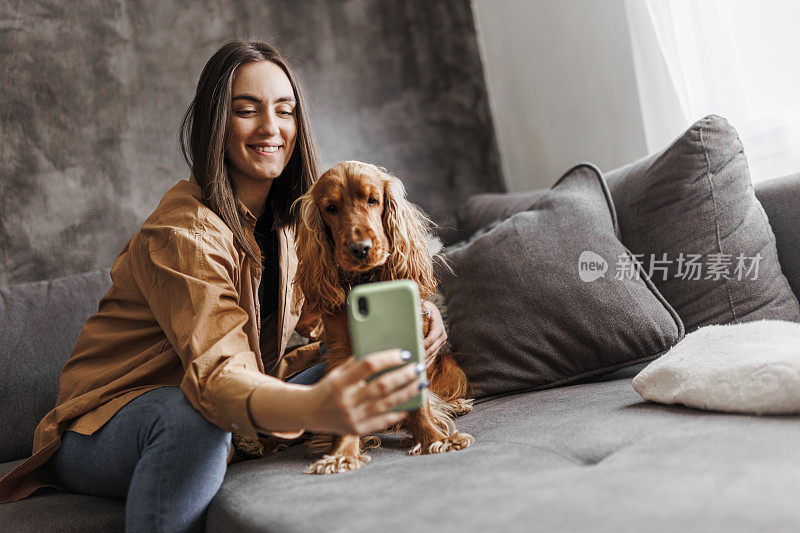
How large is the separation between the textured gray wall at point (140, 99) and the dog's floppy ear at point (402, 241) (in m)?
1.29

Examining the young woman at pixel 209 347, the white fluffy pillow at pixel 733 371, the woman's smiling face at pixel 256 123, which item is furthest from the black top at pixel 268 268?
the white fluffy pillow at pixel 733 371

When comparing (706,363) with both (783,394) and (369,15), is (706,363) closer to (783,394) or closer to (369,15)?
(783,394)

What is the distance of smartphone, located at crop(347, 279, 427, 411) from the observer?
1.01 m

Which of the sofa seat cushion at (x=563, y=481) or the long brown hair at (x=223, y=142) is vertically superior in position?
the long brown hair at (x=223, y=142)

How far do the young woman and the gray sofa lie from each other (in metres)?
0.11

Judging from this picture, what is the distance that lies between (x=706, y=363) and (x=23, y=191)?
6.64 ft

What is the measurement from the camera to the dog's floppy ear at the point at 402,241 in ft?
4.19

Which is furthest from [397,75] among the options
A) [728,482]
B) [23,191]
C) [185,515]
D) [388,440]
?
[728,482]

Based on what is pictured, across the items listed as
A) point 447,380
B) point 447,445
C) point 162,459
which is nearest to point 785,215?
point 447,380

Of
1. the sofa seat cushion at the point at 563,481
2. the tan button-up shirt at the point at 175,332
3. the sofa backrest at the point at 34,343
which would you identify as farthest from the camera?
the sofa backrest at the point at 34,343

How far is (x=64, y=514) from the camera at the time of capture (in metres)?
1.31

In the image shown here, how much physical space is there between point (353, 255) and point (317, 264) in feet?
0.40

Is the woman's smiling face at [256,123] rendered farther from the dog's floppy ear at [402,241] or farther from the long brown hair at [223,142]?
the dog's floppy ear at [402,241]

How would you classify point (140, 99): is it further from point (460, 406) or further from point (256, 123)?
point (460, 406)
